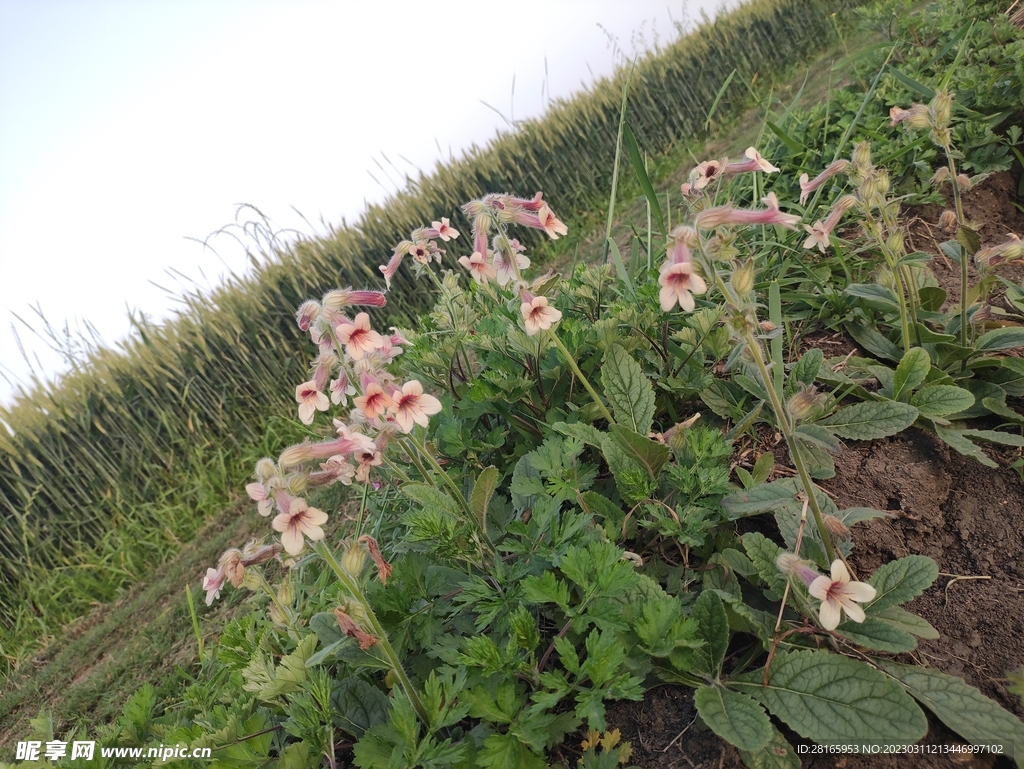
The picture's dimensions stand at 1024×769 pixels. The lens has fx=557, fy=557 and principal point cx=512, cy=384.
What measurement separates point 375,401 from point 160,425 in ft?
14.6

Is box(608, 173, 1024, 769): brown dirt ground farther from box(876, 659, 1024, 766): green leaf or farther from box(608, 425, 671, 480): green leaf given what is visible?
box(608, 425, 671, 480): green leaf

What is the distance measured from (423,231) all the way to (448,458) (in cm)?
66

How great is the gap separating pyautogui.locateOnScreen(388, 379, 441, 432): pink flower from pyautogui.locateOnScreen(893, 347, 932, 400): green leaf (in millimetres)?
1152

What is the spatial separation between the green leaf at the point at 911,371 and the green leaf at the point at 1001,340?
232 millimetres

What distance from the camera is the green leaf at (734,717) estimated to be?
2.85ft

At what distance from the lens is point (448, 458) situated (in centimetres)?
165

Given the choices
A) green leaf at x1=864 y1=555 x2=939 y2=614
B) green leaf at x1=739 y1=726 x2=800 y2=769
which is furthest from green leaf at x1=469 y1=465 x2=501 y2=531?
green leaf at x1=864 y1=555 x2=939 y2=614

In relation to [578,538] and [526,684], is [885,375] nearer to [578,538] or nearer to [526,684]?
[578,538]

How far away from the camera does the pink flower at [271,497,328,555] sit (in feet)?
2.98

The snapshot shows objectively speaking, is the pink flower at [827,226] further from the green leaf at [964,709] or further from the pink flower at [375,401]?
the pink flower at [375,401]

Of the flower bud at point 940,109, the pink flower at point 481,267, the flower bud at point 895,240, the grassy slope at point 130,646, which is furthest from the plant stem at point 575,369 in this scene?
the grassy slope at point 130,646

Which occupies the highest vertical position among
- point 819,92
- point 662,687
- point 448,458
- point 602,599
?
point 819,92

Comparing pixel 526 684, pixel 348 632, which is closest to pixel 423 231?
pixel 348 632

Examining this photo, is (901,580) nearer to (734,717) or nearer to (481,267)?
(734,717)
